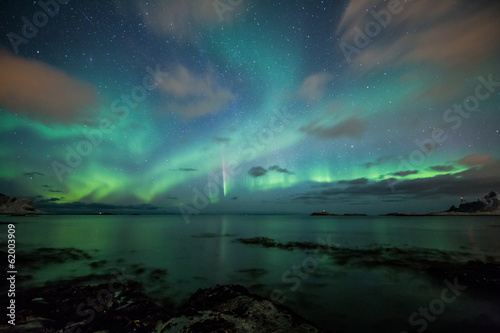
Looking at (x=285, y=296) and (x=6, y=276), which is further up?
(x=6, y=276)

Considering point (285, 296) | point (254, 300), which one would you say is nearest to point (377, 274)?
point (285, 296)

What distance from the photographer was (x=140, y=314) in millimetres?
7891

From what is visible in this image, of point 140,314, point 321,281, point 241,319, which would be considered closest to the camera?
point 241,319

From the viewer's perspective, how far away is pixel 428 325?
27.0 feet

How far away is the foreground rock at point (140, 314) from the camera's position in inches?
237

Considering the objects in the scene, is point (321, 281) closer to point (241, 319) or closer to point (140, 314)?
point (241, 319)

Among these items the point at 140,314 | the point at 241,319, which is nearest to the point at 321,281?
the point at 241,319

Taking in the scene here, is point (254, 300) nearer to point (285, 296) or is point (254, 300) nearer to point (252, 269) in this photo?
point (285, 296)

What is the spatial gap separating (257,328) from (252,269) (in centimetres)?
1125

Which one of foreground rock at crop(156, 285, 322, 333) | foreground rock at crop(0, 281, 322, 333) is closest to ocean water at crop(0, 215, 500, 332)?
foreground rock at crop(0, 281, 322, 333)

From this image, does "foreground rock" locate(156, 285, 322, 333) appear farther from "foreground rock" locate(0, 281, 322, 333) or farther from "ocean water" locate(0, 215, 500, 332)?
"ocean water" locate(0, 215, 500, 332)

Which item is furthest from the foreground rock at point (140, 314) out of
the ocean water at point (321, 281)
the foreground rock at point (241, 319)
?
the ocean water at point (321, 281)

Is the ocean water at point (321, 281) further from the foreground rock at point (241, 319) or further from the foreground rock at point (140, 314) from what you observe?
the foreground rock at point (241, 319)

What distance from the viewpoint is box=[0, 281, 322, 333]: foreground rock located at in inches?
237
